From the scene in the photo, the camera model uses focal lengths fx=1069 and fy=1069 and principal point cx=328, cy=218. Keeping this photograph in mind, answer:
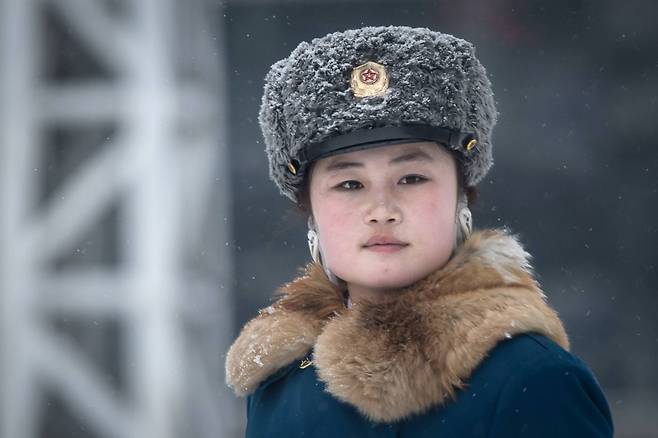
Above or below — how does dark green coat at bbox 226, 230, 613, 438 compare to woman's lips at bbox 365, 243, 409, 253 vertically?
below

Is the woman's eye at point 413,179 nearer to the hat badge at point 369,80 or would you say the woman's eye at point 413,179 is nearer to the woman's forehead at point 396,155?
the woman's forehead at point 396,155

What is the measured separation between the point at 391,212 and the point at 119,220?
8.41ft

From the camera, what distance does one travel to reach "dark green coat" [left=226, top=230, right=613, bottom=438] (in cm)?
145

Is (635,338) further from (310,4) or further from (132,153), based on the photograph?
(132,153)

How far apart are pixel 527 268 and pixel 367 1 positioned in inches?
188

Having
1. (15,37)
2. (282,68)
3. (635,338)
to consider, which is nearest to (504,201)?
(635,338)

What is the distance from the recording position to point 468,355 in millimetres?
1476

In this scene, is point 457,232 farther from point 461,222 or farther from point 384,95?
point 384,95

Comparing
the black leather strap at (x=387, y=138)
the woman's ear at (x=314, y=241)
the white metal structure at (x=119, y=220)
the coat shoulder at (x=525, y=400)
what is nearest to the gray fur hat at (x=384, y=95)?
the black leather strap at (x=387, y=138)

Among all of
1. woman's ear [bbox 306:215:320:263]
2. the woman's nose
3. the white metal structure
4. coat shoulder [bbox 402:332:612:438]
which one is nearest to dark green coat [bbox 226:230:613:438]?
coat shoulder [bbox 402:332:612:438]

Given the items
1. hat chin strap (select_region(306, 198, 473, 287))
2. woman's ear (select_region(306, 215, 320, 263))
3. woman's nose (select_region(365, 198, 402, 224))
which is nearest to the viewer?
woman's nose (select_region(365, 198, 402, 224))

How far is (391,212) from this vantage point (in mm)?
1609

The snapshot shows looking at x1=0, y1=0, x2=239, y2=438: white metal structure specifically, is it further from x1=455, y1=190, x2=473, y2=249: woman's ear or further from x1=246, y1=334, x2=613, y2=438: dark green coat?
x1=246, y1=334, x2=613, y2=438: dark green coat

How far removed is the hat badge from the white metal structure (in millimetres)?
2286
